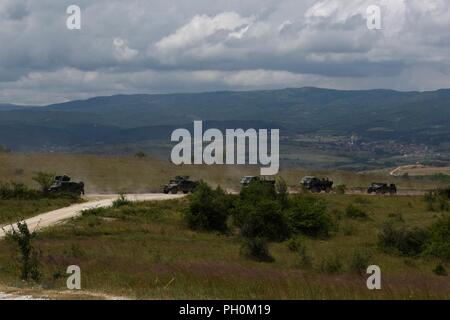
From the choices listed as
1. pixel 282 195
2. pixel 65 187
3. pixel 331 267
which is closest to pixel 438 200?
pixel 282 195

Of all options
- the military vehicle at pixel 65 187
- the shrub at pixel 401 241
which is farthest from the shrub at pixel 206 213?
the military vehicle at pixel 65 187

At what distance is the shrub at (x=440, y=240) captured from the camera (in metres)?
43.0

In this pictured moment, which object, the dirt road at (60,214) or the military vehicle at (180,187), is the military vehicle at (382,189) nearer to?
the military vehicle at (180,187)

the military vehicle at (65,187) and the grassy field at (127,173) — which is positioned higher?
the military vehicle at (65,187)

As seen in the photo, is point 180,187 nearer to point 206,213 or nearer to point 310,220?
point 206,213

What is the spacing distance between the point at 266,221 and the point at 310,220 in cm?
449

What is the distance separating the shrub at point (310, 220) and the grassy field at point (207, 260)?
119cm

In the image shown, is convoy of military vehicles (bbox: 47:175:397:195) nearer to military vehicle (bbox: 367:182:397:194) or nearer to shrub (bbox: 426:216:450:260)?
military vehicle (bbox: 367:182:397:194)

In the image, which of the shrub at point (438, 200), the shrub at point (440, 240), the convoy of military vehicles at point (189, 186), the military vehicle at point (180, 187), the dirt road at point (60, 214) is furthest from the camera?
the military vehicle at point (180, 187)

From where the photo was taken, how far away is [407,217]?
60.8 meters

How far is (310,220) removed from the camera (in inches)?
2062

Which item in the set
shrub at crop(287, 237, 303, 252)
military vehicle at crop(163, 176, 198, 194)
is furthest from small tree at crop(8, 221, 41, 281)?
military vehicle at crop(163, 176, 198, 194)

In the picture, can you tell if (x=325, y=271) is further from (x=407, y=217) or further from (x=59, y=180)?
(x=59, y=180)
